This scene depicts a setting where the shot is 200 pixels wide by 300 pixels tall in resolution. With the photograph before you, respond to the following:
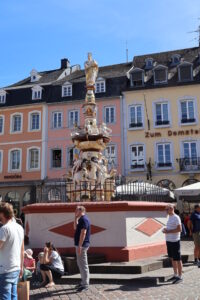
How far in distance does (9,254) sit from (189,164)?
2309 cm

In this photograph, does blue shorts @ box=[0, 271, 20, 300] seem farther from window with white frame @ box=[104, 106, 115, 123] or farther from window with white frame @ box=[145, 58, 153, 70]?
window with white frame @ box=[145, 58, 153, 70]

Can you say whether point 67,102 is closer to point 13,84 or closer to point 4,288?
point 13,84

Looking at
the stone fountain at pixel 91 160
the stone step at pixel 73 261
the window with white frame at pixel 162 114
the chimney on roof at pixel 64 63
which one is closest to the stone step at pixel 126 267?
the stone step at pixel 73 261

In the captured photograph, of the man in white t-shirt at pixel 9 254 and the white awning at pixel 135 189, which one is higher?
A: the white awning at pixel 135 189

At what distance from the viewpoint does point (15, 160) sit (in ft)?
100

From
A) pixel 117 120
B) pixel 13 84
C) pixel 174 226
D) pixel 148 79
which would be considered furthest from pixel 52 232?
pixel 13 84

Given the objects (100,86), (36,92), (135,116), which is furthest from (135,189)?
(36,92)

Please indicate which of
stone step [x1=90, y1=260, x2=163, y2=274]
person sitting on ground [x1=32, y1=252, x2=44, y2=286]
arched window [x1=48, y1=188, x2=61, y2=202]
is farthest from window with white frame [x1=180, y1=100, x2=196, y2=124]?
person sitting on ground [x1=32, y1=252, x2=44, y2=286]

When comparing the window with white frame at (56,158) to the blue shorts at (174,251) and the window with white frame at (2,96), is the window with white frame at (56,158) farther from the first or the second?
the blue shorts at (174,251)

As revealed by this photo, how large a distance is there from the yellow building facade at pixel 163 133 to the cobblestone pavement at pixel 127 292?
1950cm

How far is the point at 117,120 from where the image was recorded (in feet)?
95.0

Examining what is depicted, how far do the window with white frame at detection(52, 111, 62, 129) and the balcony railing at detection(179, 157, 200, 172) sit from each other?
10818mm

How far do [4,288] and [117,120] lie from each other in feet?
83.0

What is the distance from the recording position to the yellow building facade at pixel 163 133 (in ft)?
86.8
